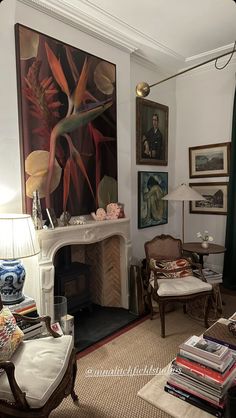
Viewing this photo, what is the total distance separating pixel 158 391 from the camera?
154 cm

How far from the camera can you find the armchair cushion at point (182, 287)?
9.24ft

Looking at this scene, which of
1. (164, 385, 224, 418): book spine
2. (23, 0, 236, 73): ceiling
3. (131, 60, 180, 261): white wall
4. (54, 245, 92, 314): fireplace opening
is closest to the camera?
(164, 385, 224, 418): book spine

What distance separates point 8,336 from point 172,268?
6.60ft

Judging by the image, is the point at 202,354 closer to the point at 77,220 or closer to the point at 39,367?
the point at 39,367

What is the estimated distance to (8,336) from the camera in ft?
5.71

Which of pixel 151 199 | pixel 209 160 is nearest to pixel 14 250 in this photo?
pixel 151 199

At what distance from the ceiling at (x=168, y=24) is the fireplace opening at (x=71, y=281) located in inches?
97.1

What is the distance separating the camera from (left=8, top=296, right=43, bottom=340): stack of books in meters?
2.07

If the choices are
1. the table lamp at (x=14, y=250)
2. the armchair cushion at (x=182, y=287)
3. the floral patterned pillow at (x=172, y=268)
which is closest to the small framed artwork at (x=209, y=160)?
the floral patterned pillow at (x=172, y=268)

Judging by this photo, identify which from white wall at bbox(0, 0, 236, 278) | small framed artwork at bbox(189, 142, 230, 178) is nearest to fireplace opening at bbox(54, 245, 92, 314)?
white wall at bbox(0, 0, 236, 278)

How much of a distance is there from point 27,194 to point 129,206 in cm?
146

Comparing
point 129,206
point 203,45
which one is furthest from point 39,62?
point 203,45

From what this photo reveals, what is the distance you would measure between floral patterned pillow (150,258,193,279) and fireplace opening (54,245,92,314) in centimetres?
81

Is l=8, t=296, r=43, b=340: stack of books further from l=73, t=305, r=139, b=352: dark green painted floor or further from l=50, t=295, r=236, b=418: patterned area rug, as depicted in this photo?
l=73, t=305, r=139, b=352: dark green painted floor
